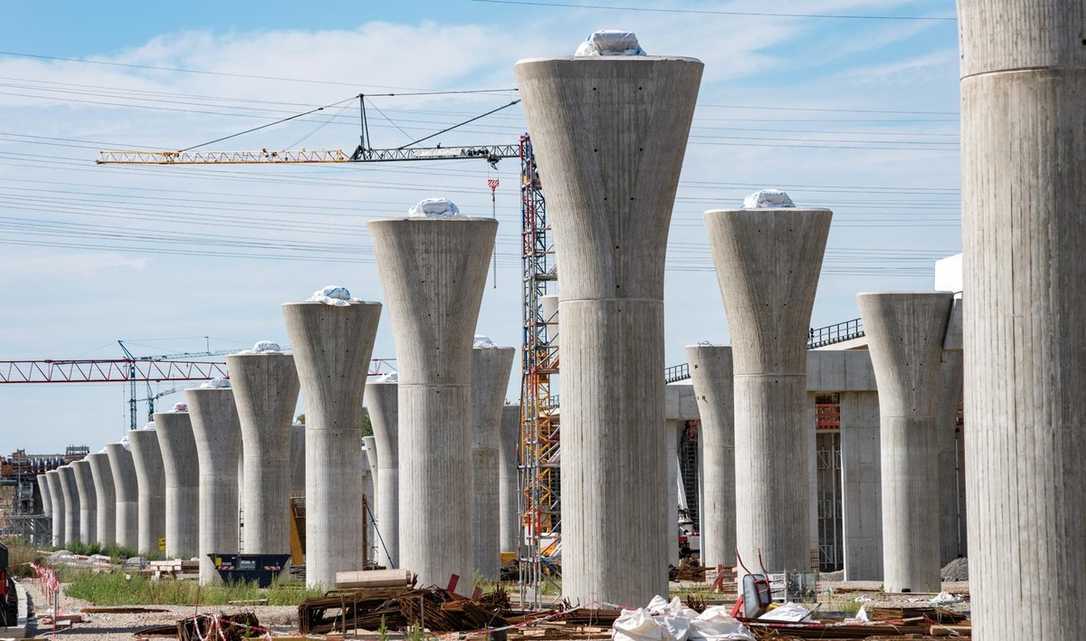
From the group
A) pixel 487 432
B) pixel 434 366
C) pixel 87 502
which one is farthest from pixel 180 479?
pixel 87 502

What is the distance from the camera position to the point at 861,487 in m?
35.7

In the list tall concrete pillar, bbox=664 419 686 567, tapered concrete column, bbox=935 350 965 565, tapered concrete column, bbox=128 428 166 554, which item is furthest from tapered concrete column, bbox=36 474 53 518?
tapered concrete column, bbox=935 350 965 565

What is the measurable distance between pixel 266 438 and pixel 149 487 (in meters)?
24.5

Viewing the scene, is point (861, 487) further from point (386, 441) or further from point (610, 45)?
point (610, 45)

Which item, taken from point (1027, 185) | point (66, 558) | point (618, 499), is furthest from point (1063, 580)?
point (66, 558)

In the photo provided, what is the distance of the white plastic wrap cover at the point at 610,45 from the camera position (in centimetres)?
1903

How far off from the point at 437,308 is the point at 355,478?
23.3 feet

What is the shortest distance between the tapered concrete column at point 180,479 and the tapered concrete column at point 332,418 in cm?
1866

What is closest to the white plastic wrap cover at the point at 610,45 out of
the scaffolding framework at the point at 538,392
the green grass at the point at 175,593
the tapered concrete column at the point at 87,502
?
the green grass at the point at 175,593

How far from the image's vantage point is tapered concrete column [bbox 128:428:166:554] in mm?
59000

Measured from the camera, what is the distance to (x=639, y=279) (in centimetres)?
1920

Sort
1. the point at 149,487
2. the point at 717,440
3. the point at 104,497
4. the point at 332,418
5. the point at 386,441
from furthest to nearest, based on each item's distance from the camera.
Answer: the point at 104,497
the point at 149,487
the point at 386,441
the point at 717,440
the point at 332,418

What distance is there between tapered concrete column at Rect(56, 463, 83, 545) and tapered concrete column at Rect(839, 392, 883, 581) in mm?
58960

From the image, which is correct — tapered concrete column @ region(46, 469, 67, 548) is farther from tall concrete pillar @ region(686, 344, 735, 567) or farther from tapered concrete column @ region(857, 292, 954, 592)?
tapered concrete column @ region(857, 292, 954, 592)
